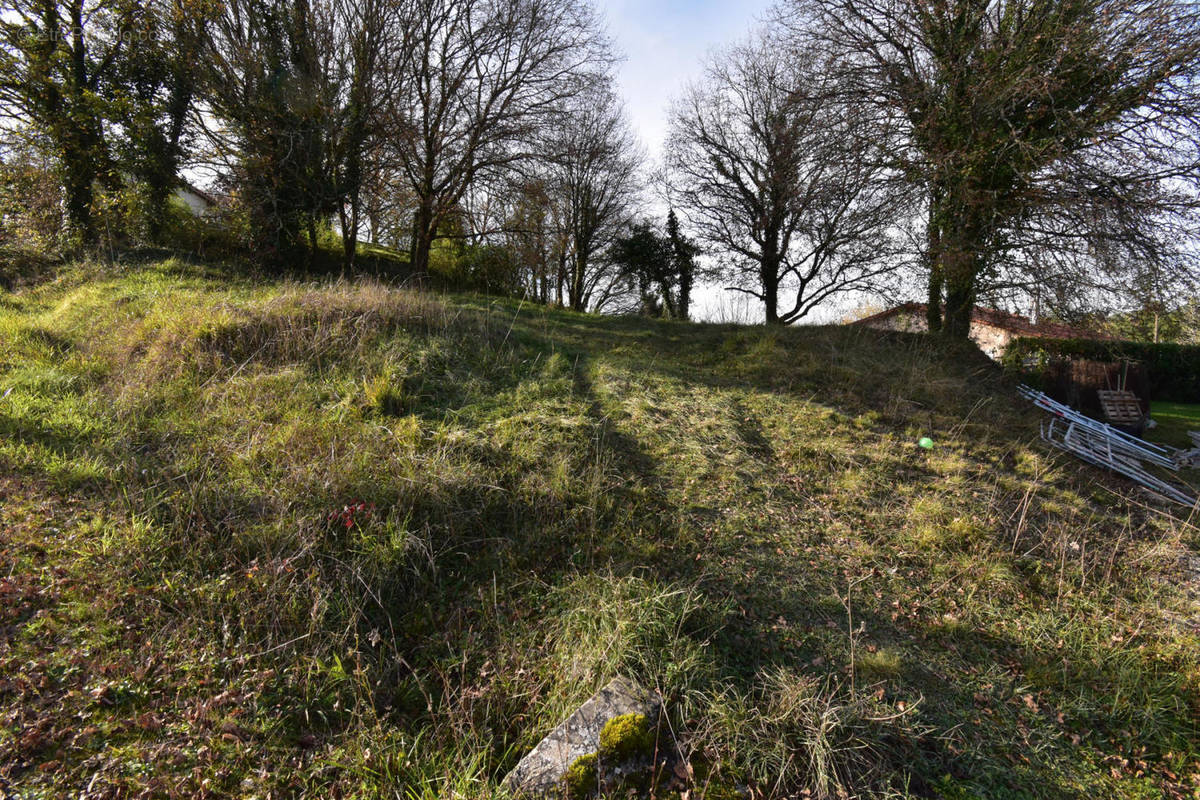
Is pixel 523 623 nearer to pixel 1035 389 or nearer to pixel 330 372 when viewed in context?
pixel 330 372

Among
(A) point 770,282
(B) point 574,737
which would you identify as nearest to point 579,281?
(A) point 770,282

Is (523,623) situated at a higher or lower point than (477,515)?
lower

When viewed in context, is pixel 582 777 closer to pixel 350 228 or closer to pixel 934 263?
pixel 934 263

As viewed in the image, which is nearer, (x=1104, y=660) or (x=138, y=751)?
(x=138, y=751)

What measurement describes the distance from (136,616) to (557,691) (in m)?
2.44

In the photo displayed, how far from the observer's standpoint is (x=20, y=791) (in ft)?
6.59

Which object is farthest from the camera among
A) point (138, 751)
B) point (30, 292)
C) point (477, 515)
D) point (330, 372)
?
point (30, 292)

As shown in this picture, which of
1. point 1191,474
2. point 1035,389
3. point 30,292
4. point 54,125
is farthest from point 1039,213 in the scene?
point 54,125

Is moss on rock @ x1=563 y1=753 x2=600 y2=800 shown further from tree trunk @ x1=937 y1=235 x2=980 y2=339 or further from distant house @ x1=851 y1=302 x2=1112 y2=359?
distant house @ x1=851 y1=302 x2=1112 y2=359

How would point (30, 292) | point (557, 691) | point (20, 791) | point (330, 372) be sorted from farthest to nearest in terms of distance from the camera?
point (30, 292)
point (330, 372)
point (557, 691)
point (20, 791)

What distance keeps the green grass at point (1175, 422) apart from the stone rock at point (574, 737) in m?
12.4

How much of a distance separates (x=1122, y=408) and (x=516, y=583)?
11.5 m

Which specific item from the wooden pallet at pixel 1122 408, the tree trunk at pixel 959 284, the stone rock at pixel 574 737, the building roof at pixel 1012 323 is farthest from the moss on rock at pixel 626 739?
the wooden pallet at pixel 1122 408

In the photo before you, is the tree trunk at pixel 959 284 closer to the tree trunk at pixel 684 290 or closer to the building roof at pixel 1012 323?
the building roof at pixel 1012 323
